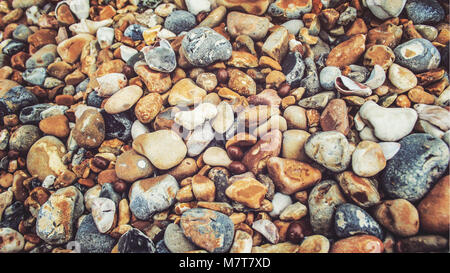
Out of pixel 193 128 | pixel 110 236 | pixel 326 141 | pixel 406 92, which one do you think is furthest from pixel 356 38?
pixel 110 236

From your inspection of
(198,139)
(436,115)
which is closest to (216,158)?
(198,139)

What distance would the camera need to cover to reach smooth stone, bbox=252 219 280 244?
4.99 ft

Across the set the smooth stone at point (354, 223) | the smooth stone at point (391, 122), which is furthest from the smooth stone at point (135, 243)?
the smooth stone at point (391, 122)

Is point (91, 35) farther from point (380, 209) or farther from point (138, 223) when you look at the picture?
point (380, 209)

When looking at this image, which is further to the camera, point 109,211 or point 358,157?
point 109,211

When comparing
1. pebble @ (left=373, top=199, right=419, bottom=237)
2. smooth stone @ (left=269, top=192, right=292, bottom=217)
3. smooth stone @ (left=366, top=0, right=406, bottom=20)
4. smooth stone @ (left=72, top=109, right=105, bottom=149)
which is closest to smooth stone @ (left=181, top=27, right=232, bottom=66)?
smooth stone @ (left=72, top=109, right=105, bottom=149)

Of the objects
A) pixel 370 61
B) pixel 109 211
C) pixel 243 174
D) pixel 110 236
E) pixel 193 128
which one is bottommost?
pixel 110 236

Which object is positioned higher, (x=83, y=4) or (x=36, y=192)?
(x=83, y=4)

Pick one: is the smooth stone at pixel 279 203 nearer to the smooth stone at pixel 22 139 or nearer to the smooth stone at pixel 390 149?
→ the smooth stone at pixel 390 149

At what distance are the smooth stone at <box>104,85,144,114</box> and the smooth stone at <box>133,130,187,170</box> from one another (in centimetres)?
31

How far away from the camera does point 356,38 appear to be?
6.45 ft

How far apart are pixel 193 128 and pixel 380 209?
1246 millimetres

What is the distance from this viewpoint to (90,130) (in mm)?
1870
